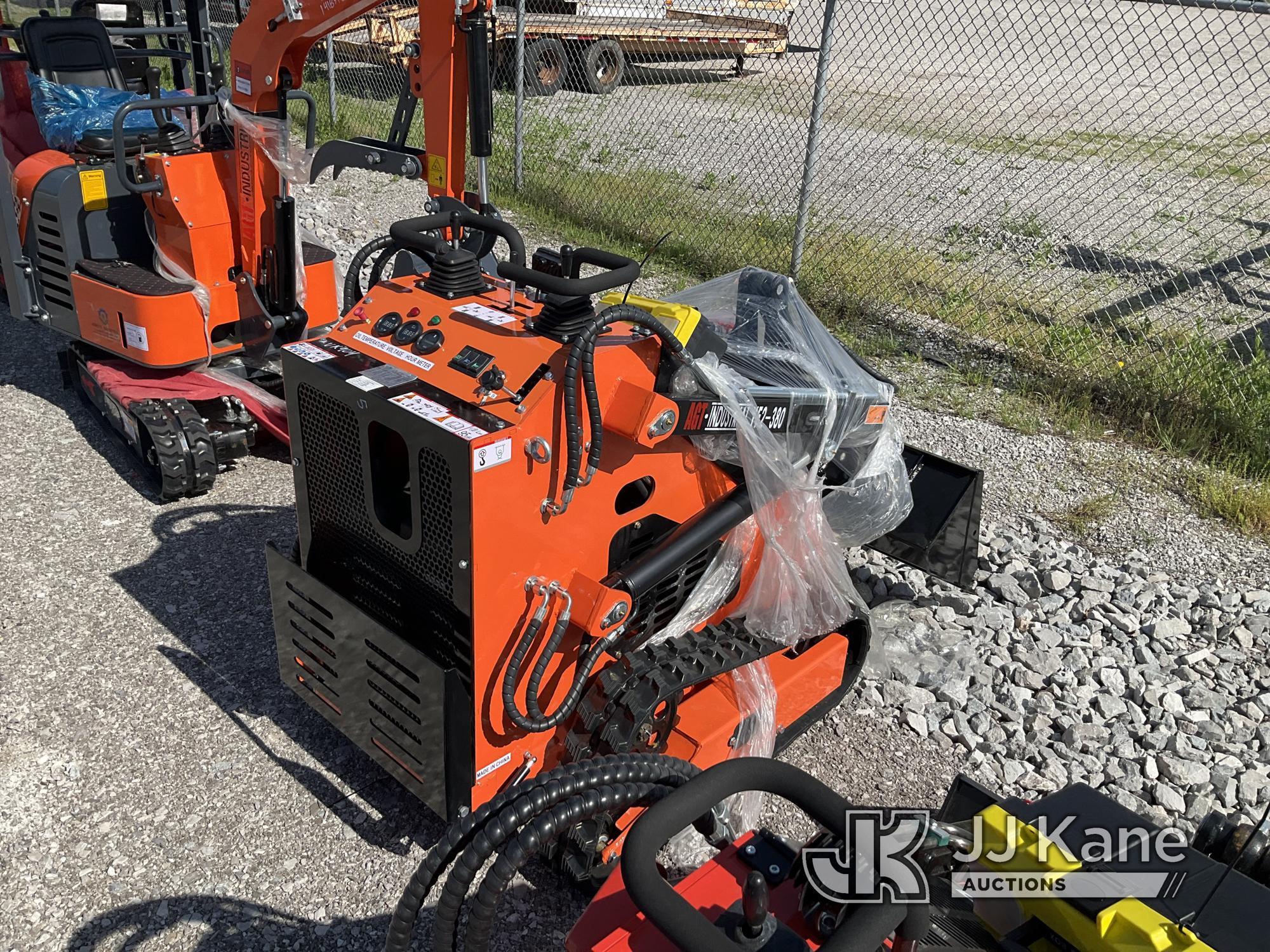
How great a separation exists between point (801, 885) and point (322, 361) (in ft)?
6.68

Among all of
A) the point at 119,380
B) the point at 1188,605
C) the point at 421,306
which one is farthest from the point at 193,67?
the point at 1188,605

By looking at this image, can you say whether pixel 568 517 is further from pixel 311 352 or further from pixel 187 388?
pixel 187 388

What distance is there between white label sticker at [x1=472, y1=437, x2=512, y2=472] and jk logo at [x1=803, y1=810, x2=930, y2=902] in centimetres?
128

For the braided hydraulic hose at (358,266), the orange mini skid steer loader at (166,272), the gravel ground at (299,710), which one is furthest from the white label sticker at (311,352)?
the orange mini skid steer loader at (166,272)

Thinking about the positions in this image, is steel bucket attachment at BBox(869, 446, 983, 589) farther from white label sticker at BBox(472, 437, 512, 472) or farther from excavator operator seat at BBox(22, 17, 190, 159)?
excavator operator seat at BBox(22, 17, 190, 159)

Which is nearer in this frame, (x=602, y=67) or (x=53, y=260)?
(x=53, y=260)

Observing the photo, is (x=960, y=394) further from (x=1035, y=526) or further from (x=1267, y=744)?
(x=1267, y=744)

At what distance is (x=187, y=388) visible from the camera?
546 cm

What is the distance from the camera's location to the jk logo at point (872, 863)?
1725mm

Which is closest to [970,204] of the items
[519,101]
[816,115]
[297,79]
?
[816,115]

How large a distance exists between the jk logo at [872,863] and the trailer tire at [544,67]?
13472 mm

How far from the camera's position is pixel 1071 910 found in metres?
2.19

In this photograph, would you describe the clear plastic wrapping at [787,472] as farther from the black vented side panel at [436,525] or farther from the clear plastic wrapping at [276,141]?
the clear plastic wrapping at [276,141]

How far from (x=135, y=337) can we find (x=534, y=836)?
441 centimetres
